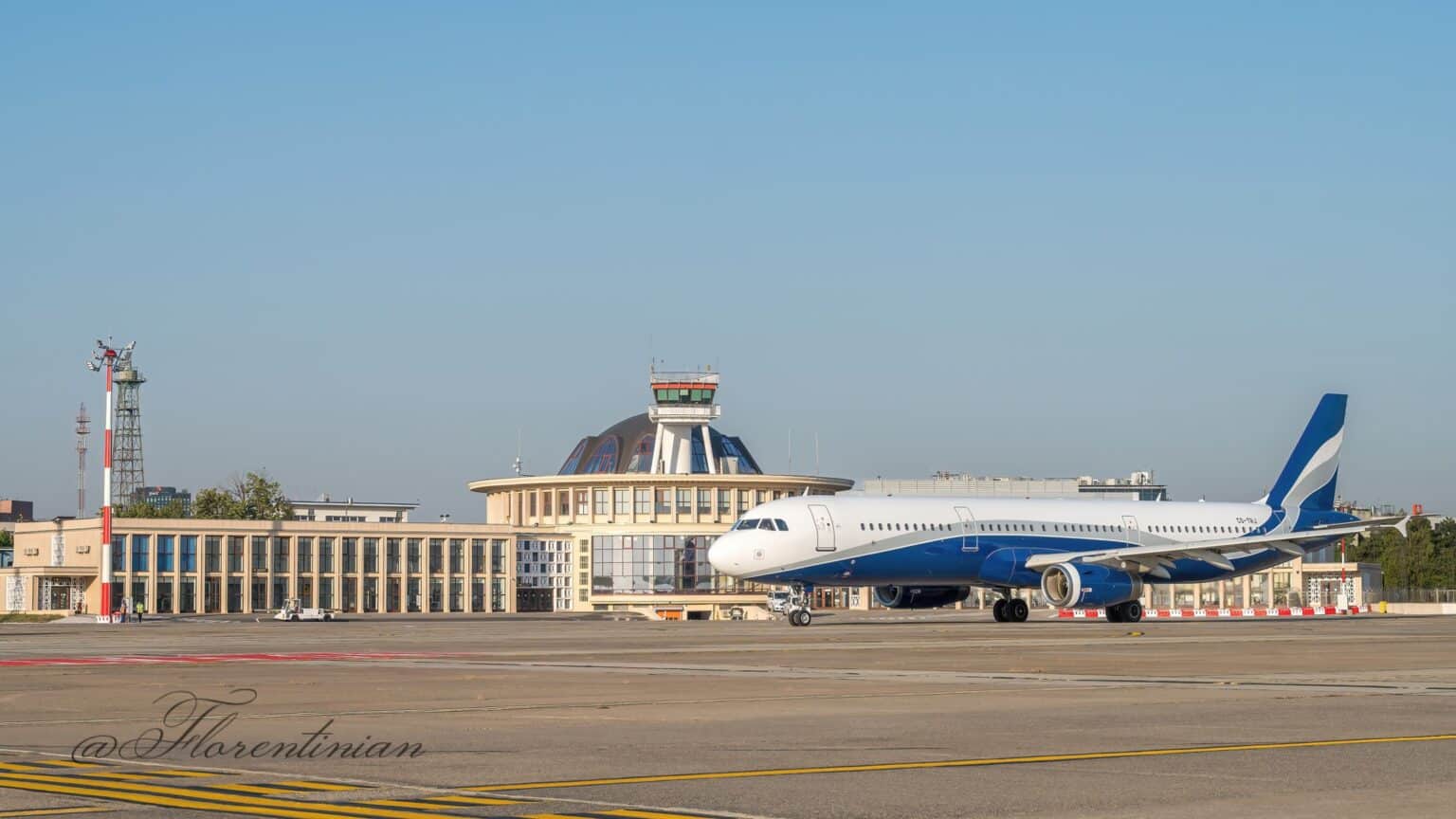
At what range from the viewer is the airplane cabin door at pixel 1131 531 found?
68.1 metres

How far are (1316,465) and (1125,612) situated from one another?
1549 cm

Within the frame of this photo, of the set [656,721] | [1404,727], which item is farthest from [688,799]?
[1404,727]

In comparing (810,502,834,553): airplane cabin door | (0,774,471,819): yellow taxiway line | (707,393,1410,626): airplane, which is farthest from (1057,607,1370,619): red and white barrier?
(0,774,471,819): yellow taxiway line

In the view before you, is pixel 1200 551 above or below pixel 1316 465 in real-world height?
below

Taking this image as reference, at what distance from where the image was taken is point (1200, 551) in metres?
65.3

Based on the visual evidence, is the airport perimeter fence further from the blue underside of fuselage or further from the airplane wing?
the blue underside of fuselage

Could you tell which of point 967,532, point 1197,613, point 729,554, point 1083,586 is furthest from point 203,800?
point 1197,613

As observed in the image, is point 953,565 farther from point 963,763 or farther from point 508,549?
point 508,549

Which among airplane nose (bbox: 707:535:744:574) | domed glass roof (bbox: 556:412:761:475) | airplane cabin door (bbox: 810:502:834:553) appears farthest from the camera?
domed glass roof (bbox: 556:412:761:475)

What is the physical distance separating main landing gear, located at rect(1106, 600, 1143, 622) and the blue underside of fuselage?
1.52 metres

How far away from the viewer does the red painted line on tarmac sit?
103ft

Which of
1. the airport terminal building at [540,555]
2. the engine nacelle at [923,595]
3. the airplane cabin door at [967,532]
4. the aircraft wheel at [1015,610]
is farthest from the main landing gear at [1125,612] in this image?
the airport terminal building at [540,555]

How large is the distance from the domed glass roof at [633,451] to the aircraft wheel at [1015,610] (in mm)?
78918

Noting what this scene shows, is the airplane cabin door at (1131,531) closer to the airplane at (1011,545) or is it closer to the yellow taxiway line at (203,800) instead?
the airplane at (1011,545)
